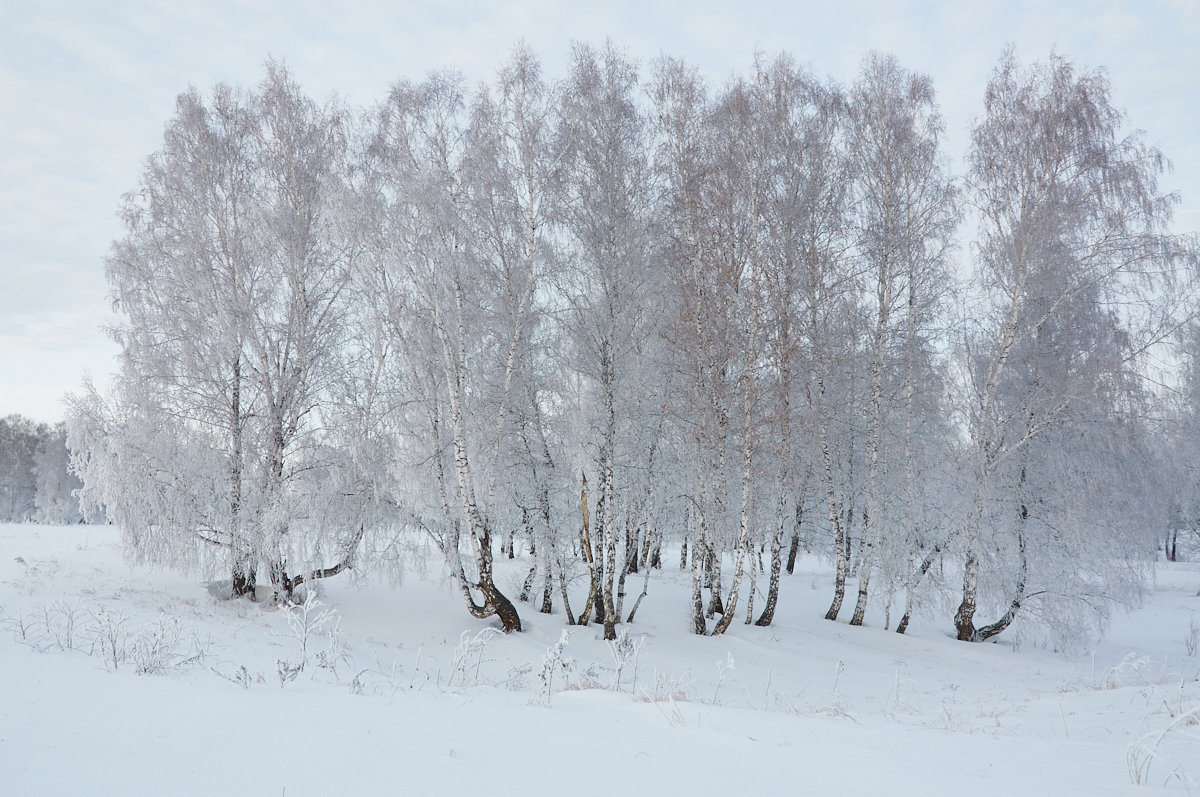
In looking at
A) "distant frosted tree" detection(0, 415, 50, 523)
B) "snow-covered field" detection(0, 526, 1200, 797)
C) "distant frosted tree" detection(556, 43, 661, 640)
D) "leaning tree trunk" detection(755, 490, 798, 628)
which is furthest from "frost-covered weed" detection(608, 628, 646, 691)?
"distant frosted tree" detection(0, 415, 50, 523)

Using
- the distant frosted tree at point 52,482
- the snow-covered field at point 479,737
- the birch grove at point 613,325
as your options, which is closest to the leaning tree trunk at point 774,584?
the birch grove at point 613,325

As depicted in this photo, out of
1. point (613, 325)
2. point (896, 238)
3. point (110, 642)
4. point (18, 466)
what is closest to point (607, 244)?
point (613, 325)

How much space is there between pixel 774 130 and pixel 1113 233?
690cm

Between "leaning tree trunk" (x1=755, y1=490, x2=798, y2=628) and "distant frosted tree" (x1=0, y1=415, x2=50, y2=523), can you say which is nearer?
"leaning tree trunk" (x1=755, y1=490, x2=798, y2=628)

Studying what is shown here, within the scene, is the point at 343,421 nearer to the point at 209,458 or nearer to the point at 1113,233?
the point at 209,458

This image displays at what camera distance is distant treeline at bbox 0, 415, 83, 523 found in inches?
1718

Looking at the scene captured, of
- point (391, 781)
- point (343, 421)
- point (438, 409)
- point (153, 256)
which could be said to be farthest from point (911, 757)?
point (153, 256)

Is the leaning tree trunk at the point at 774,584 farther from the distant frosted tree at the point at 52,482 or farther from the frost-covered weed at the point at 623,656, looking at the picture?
the distant frosted tree at the point at 52,482

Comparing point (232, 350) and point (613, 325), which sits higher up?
point (613, 325)

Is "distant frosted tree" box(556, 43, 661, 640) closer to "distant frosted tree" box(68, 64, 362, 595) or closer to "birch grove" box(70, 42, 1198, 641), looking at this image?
"birch grove" box(70, 42, 1198, 641)

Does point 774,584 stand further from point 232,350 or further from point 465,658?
point 232,350

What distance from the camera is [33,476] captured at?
4828 cm

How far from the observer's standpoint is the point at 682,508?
52.8 ft

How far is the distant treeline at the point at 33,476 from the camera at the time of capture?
4362 centimetres
